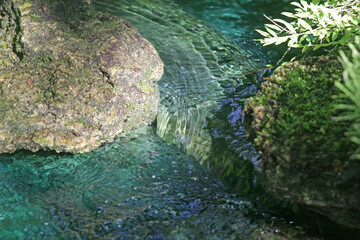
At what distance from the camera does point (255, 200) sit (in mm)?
2686

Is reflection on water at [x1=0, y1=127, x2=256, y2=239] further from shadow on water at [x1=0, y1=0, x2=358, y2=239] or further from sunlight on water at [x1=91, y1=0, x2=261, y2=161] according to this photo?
sunlight on water at [x1=91, y1=0, x2=261, y2=161]

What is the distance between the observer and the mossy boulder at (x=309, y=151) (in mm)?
1863

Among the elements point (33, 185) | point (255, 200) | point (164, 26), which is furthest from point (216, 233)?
point (164, 26)

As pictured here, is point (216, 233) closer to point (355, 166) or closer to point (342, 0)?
point (355, 166)

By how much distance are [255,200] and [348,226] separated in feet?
2.48

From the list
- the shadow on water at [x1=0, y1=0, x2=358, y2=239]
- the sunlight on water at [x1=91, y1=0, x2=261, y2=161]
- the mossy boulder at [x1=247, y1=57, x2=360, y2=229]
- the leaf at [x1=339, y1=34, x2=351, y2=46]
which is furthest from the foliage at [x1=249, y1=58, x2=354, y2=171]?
the sunlight on water at [x1=91, y1=0, x2=261, y2=161]

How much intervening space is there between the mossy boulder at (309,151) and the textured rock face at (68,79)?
60.3 inches

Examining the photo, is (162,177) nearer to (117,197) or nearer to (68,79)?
(117,197)

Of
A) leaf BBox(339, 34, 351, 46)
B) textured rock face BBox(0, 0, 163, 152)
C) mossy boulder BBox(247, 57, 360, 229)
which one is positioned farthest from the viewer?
textured rock face BBox(0, 0, 163, 152)

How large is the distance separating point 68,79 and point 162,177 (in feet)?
4.45

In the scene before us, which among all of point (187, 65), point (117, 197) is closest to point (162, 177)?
point (117, 197)

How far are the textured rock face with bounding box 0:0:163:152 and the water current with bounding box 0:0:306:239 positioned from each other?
0.19 meters

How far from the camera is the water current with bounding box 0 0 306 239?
2.47 m

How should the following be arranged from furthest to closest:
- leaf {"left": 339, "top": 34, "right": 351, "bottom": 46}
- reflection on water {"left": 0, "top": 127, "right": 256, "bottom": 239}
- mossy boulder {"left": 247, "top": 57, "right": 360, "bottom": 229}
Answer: leaf {"left": 339, "top": 34, "right": 351, "bottom": 46}
reflection on water {"left": 0, "top": 127, "right": 256, "bottom": 239}
mossy boulder {"left": 247, "top": 57, "right": 360, "bottom": 229}
